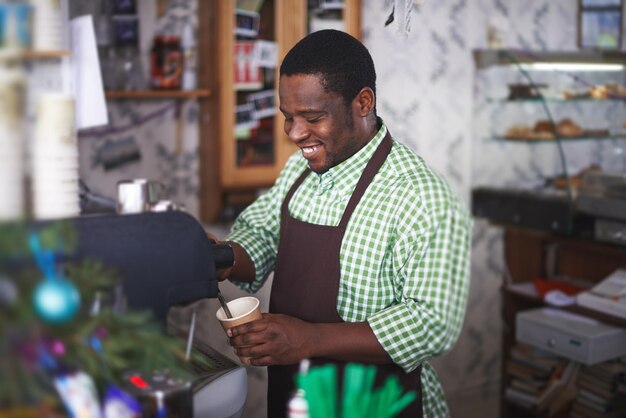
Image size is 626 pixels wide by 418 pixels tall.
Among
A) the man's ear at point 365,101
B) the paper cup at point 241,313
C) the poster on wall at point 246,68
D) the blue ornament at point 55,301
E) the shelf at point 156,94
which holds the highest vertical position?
the poster on wall at point 246,68

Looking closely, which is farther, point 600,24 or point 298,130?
point 600,24

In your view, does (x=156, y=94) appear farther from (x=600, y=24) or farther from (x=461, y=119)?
(x=600, y=24)

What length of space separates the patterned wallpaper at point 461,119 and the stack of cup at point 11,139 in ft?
8.04

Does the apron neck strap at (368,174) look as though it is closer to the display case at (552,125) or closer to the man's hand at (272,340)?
the man's hand at (272,340)

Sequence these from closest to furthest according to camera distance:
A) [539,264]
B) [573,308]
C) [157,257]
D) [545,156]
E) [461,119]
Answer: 1. [157,257]
2. [573,308]
3. [539,264]
4. [545,156]
5. [461,119]

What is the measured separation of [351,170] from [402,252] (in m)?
0.28

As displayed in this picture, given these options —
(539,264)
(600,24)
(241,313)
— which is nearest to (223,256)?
(241,313)

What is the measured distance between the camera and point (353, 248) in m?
1.76

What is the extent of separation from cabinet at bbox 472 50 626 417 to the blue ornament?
284 centimetres

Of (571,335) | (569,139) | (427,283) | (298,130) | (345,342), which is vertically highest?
(298,130)

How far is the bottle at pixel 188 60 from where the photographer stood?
346 centimetres

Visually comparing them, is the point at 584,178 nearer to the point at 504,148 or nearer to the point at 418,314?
the point at 504,148

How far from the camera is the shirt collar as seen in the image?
6.03ft

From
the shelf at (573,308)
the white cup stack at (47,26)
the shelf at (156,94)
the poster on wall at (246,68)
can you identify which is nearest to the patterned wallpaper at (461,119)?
the shelf at (156,94)
